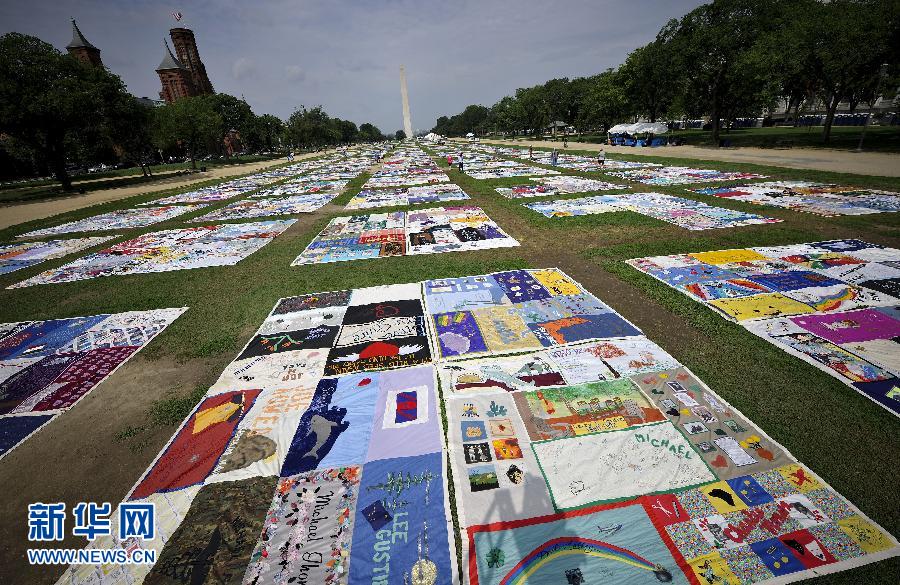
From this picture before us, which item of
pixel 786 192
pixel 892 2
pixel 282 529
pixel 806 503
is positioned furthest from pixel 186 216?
pixel 892 2

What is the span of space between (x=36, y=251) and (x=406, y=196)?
56.9 feet

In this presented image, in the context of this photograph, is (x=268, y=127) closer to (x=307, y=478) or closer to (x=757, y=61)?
(x=757, y=61)

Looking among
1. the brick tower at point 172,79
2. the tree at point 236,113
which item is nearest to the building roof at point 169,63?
the brick tower at point 172,79

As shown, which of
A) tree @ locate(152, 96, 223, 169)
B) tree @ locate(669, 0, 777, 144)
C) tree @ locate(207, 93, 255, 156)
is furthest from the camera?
tree @ locate(207, 93, 255, 156)

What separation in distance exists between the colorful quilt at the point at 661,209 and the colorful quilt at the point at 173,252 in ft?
42.4

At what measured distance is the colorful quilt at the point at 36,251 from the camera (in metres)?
14.4

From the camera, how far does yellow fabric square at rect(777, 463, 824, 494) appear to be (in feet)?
13.3

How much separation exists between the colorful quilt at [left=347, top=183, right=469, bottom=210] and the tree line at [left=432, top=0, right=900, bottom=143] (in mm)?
29799

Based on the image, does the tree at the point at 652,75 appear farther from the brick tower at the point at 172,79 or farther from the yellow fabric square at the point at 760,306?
the brick tower at the point at 172,79

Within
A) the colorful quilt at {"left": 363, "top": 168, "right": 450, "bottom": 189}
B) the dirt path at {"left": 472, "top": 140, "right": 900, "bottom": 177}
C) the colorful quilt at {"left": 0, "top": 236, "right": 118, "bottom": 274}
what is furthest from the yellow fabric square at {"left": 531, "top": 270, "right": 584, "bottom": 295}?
the dirt path at {"left": 472, "top": 140, "right": 900, "bottom": 177}

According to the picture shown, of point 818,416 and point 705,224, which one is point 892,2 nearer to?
point 705,224

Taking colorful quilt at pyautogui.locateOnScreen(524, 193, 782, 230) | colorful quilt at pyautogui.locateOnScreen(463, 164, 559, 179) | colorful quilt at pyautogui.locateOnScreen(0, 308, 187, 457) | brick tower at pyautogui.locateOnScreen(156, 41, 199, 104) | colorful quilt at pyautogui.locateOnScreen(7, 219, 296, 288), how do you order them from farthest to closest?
brick tower at pyautogui.locateOnScreen(156, 41, 199, 104), colorful quilt at pyautogui.locateOnScreen(463, 164, 559, 179), colorful quilt at pyautogui.locateOnScreen(524, 193, 782, 230), colorful quilt at pyautogui.locateOnScreen(7, 219, 296, 288), colorful quilt at pyautogui.locateOnScreen(0, 308, 187, 457)

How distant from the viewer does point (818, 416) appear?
501 cm

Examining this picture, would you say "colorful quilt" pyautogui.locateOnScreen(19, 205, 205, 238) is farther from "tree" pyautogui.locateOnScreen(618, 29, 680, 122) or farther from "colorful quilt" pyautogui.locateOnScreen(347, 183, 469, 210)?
"tree" pyautogui.locateOnScreen(618, 29, 680, 122)
